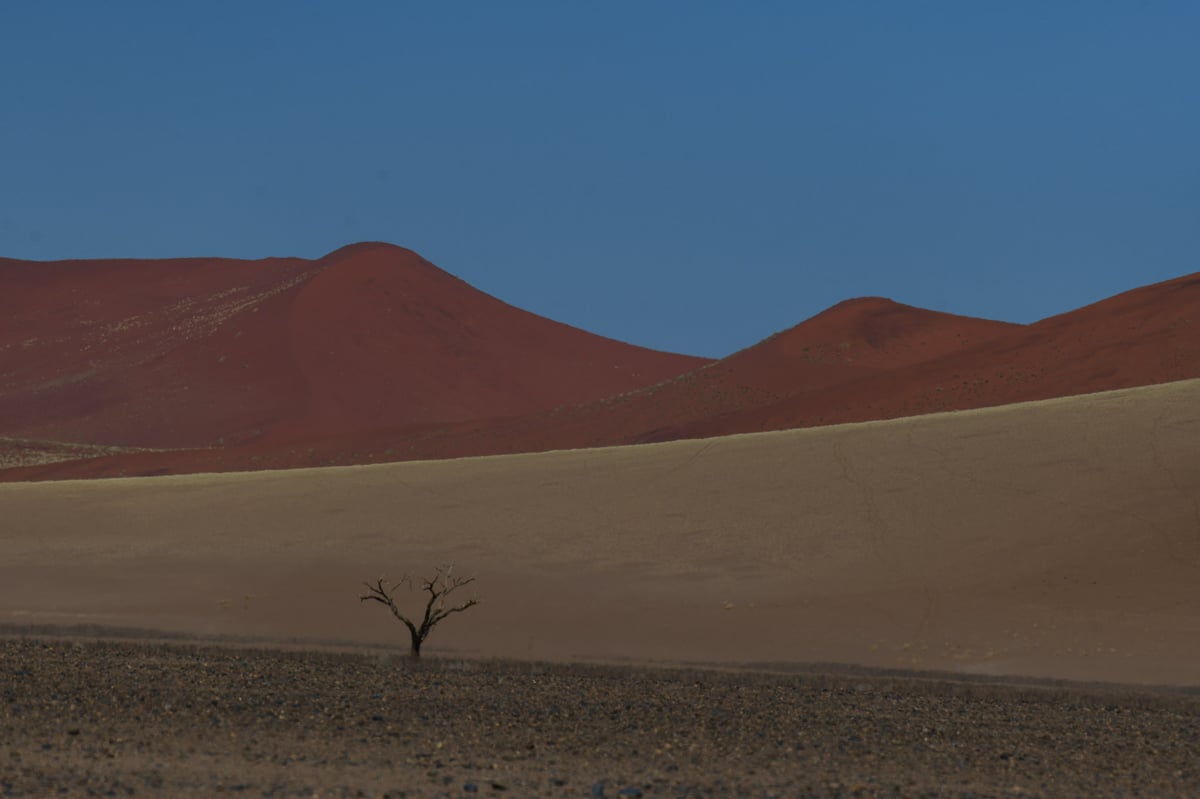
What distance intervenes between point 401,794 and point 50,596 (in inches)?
784

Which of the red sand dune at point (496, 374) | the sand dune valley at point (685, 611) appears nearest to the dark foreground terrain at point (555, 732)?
the sand dune valley at point (685, 611)

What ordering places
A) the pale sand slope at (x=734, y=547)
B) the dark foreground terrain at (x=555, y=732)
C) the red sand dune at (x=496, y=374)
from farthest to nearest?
the red sand dune at (x=496, y=374)
the pale sand slope at (x=734, y=547)
the dark foreground terrain at (x=555, y=732)

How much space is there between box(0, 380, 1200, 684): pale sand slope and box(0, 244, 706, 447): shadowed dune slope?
189 feet

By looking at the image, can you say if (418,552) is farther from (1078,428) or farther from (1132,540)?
(1078,428)

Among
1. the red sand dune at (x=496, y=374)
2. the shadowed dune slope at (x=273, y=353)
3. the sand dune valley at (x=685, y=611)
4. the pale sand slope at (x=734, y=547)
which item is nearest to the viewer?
the sand dune valley at (x=685, y=611)

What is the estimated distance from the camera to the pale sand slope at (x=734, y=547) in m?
24.3

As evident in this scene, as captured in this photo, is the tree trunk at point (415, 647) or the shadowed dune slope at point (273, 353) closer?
the tree trunk at point (415, 647)

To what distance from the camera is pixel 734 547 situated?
102 feet

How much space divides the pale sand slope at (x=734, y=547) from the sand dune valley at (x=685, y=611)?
12cm

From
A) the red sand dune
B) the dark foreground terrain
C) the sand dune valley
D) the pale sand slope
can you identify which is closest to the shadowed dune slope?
the red sand dune

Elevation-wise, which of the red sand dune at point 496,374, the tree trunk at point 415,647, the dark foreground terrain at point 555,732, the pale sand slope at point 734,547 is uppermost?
the red sand dune at point 496,374

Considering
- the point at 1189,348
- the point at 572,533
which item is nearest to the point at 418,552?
the point at 572,533

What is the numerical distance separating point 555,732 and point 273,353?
102425 mm

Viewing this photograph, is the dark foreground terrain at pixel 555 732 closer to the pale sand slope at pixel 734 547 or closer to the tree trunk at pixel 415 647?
the tree trunk at pixel 415 647
